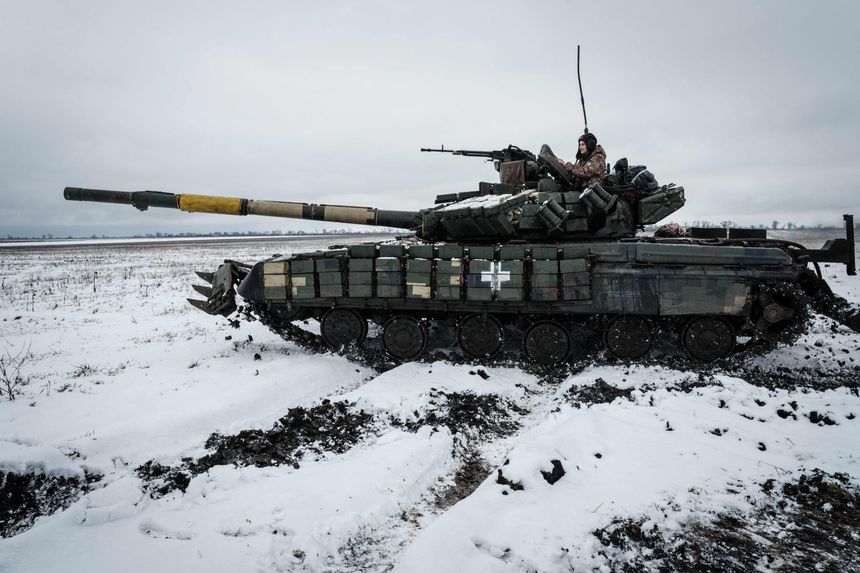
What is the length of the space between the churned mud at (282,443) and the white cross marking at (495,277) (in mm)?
3557

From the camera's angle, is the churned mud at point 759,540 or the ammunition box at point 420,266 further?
the ammunition box at point 420,266

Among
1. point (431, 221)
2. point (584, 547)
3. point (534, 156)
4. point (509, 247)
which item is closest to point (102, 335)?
point (431, 221)

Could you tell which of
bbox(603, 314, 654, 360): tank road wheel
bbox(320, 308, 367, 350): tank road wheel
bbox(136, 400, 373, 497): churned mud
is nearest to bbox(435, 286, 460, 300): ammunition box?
bbox(320, 308, 367, 350): tank road wheel

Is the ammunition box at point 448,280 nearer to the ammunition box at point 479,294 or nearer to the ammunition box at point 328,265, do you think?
the ammunition box at point 479,294

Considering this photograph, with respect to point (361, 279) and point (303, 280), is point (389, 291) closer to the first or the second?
point (361, 279)

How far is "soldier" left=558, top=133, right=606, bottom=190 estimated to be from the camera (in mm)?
9375

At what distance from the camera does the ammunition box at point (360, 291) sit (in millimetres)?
9141

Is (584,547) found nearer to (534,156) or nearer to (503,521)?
(503,521)

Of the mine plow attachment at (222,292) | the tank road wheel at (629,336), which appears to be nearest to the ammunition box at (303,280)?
the mine plow attachment at (222,292)

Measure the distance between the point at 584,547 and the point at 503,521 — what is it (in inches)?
26.4

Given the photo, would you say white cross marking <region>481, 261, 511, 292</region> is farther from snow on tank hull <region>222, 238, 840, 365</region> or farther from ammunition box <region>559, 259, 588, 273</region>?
ammunition box <region>559, 259, 588, 273</region>

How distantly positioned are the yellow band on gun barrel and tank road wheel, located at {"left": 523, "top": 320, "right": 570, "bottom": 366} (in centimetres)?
756

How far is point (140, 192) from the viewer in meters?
11.3

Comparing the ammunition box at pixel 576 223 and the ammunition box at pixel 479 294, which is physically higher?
the ammunition box at pixel 576 223
